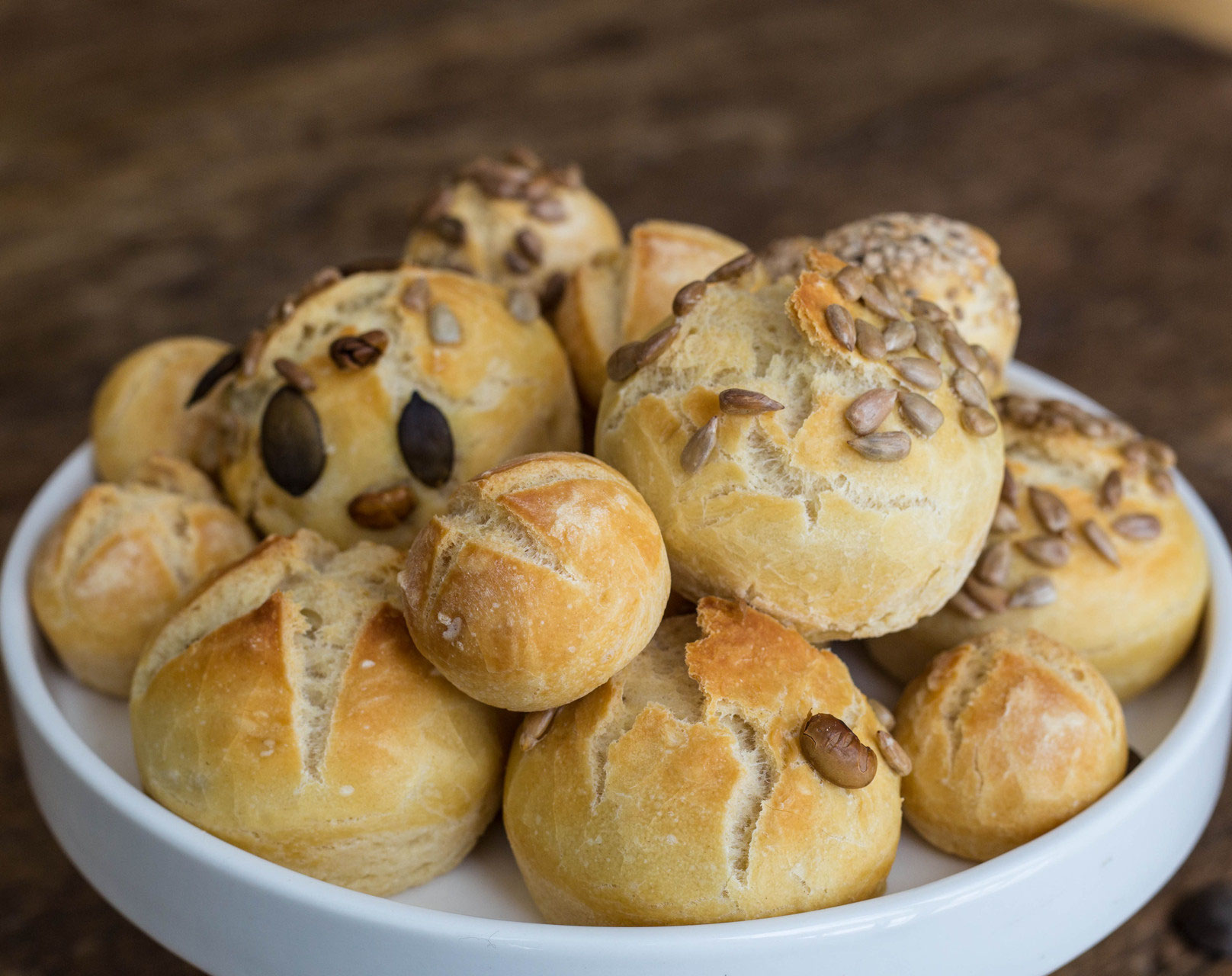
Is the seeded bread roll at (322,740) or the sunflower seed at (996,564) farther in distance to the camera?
the sunflower seed at (996,564)

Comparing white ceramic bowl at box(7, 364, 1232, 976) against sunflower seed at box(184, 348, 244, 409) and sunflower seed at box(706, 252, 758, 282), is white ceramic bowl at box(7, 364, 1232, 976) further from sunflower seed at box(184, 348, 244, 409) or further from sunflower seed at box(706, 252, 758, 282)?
sunflower seed at box(706, 252, 758, 282)

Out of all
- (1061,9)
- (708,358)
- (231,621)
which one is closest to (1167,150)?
(1061,9)

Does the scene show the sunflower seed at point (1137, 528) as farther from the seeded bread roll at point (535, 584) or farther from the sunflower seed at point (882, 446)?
the seeded bread roll at point (535, 584)

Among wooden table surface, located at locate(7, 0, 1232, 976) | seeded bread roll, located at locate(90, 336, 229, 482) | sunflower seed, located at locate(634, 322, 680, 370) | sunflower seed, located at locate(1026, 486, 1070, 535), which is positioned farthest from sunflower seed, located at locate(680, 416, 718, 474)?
wooden table surface, located at locate(7, 0, 1232, 976)

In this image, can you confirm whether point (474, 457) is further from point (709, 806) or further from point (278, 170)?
point (278, 170)

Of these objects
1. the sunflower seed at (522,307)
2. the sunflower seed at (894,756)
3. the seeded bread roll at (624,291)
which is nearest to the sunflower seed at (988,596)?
the sunflower seed at (894,756)

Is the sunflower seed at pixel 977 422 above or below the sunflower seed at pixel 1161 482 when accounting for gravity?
above
